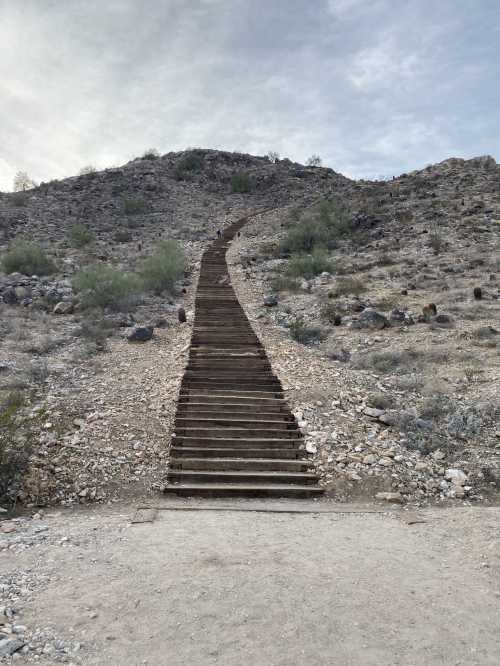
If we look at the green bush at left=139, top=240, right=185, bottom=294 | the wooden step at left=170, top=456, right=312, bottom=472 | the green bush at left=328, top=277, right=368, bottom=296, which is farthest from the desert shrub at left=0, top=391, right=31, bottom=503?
the green bush at left=139, top=240, right=185, bottom=294

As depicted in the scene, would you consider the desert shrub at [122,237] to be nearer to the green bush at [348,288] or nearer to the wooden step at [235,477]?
the green bush at [348,288]

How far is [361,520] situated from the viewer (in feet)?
17.4

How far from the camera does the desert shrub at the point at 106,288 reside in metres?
13.5

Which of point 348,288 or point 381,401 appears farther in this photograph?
point 348,288

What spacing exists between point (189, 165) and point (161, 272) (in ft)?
99.7

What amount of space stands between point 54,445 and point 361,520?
3884mm

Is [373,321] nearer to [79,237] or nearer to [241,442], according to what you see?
[241,442]

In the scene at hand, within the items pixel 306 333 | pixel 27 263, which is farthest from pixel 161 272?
pixel 306 333

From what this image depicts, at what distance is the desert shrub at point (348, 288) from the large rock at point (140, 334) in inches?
226

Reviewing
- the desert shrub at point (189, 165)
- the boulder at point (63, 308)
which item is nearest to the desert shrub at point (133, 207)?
the desert shrub at point (189, 165)

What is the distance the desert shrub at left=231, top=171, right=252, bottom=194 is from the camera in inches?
1628

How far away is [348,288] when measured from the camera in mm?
14641

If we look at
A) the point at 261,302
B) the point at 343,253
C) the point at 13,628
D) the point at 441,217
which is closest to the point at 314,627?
the point at 13,628

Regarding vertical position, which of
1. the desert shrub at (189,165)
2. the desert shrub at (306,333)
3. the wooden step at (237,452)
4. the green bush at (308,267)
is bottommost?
the wooden step at (237,452)
